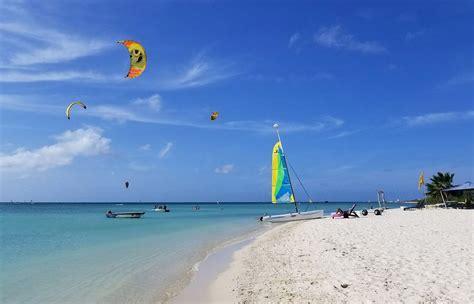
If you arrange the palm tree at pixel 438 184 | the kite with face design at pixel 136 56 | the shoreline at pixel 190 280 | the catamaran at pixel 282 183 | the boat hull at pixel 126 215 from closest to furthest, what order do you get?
the shoreline at pixel 190 280 → the kite with face design at pixel 136 56 → the catamaran at pixel 282 183 → the palm tree at pixel 438 184 → the boat hull at pixel 126 215

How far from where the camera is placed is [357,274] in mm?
8570

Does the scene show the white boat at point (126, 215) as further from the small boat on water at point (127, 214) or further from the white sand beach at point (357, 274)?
the white sand beach at point (357, 274)

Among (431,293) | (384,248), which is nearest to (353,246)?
(384,248)

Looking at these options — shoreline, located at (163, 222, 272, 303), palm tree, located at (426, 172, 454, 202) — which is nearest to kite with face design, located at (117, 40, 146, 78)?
shoreline, located at (163, 222, 272, 303)

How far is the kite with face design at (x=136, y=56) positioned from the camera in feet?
36.6

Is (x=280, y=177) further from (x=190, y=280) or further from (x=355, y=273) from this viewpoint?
(x=355, y=273)

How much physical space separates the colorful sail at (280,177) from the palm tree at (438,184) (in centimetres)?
2111

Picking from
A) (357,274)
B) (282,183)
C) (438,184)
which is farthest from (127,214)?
(357,274)

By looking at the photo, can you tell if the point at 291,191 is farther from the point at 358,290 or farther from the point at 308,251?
the point at 358,290

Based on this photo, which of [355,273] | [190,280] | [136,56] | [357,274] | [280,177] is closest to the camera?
[357,274]

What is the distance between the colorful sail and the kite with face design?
22112mm

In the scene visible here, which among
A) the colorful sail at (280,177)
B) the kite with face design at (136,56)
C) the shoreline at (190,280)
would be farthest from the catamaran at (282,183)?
the kite with face design at (136,56)

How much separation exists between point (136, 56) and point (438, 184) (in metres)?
43.7

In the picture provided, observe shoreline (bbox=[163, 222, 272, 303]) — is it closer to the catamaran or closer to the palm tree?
the catamaran
